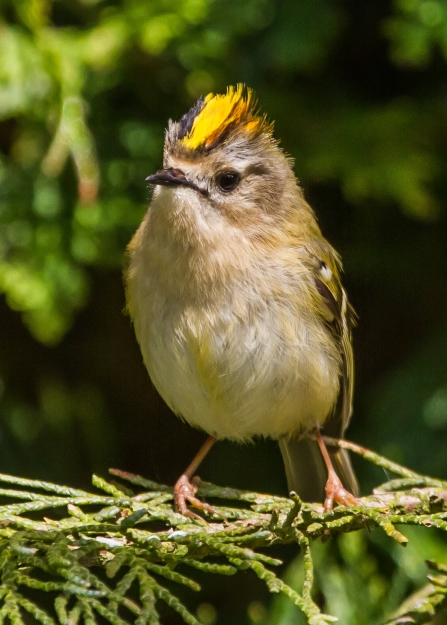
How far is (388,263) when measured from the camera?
2686 mm

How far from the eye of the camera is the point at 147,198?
2.40m

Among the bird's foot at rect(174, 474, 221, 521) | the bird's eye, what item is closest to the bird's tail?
the bird's foot at rect(174, 474, 221, 521)

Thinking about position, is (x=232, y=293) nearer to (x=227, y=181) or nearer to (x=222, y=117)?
(x=227, y=181)

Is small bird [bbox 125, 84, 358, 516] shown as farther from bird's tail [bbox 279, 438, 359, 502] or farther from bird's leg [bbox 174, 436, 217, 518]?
bird's tail [bbox 279, 438, 359, 502]

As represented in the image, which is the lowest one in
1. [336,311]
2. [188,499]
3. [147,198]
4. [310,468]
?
[188,499]

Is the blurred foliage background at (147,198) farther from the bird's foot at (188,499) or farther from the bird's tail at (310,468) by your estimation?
the bird's foot at (188,499)

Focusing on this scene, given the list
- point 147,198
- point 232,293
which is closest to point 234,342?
point 232,293

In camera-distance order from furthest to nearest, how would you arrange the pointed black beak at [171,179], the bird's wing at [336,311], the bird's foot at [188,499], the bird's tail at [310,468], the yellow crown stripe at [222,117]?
Result: the bird's tail at [310,468]
the bird's wing at [336,311]
the yellow crown stripe at [222,117]
the pointed black beak at [171,179]
the bird's foot at [188,499]

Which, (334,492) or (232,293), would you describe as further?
(334,492)

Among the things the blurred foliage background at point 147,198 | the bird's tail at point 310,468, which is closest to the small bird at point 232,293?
the bird's tail at point 310,468

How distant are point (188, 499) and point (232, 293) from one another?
499mm

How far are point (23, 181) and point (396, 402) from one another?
1307mm

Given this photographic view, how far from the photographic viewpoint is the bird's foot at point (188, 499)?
68.5 inches

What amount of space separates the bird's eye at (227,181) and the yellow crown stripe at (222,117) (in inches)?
3.4
